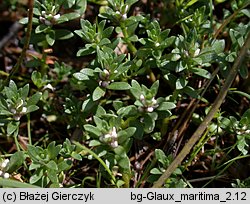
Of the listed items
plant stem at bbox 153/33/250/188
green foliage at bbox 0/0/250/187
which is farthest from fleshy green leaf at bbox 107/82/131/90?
plant stem at bbox 153/33/250/188

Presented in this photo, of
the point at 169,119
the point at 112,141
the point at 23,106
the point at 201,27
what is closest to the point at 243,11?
the point at 201,27

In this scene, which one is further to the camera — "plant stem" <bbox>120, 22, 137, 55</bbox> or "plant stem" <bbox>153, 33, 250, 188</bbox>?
"plant stem" <bbox>120, 22, 137, 55</bbox>

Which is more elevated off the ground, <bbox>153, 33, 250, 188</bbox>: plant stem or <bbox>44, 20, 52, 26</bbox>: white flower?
<bbox>44, 20, 52, 26</bbox>: white flower

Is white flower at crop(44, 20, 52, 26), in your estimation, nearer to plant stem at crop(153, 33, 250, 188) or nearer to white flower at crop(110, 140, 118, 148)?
white flower at crop(110, 140, 118, 148)

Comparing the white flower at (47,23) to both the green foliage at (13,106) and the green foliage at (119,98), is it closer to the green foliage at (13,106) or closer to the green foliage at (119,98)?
the green foliage at (119,98)

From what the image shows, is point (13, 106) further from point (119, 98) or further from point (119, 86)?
point (119, 98)

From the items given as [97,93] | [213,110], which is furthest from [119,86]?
[213,110]

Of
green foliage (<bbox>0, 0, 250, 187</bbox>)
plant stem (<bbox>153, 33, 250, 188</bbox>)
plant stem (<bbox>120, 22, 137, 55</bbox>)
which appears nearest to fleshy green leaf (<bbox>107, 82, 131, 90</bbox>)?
green foliage (<bbox>0, 0, 250, 187</bbox>)

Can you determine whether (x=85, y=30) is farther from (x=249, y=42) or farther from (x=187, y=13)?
(x=249, y=42)

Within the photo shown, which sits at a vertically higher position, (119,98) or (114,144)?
(114,144)

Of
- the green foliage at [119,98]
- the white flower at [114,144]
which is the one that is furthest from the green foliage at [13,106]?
the white flower at [114,144]
